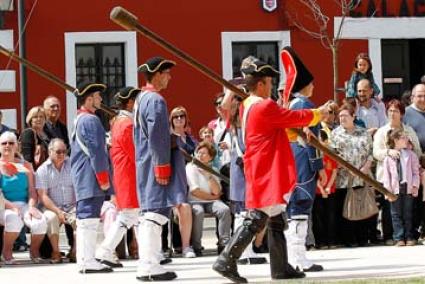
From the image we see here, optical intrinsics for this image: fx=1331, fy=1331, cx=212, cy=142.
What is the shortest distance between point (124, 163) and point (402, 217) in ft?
13.2

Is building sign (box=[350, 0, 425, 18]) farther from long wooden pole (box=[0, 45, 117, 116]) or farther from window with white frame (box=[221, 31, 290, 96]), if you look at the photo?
long wooden pole (box=[0, 45, 117, 116])

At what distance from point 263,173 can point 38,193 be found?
4.67m

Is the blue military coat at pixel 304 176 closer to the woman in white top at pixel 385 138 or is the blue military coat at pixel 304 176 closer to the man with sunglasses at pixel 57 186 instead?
the woman in white top at pixel 385 138

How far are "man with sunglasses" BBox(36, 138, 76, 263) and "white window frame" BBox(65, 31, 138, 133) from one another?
6042 mm

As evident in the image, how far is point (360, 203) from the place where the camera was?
17.2 metres

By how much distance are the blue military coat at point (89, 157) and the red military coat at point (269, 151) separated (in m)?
2.38

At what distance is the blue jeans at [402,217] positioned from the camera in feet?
55.5

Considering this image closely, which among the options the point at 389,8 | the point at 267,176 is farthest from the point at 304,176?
the point at 389,8

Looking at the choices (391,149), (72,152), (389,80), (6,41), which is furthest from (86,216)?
(389,80)

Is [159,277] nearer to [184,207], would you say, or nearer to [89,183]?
[89,183]

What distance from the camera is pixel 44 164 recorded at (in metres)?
16.5

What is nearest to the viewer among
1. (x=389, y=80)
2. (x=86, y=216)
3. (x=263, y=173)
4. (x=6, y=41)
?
(x=263, y=173)

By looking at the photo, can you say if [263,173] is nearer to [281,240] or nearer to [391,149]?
[281,240]

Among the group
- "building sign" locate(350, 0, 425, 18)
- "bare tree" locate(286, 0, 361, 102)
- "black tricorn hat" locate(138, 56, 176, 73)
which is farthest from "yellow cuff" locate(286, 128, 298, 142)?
"building sign" locate(350, 0, 425, 18)
